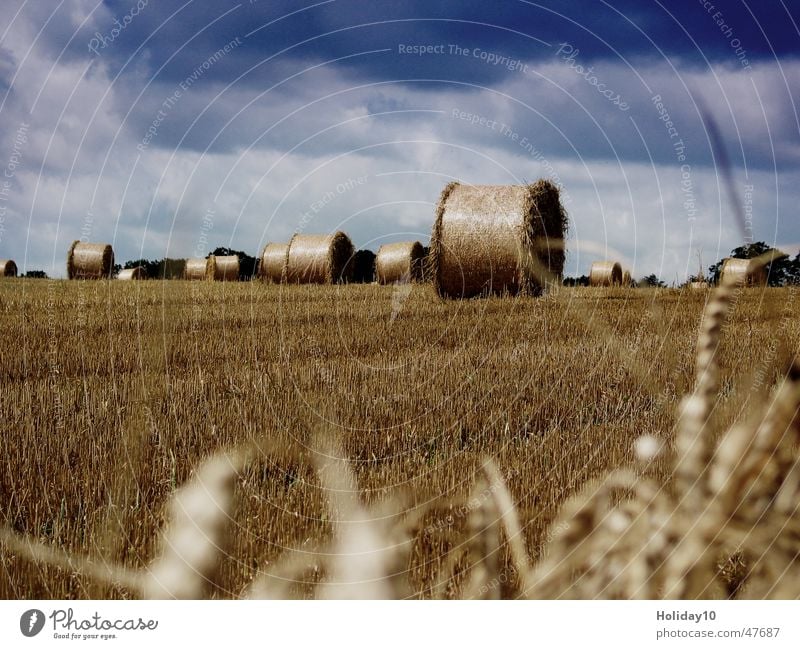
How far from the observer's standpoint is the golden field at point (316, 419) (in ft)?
5.91

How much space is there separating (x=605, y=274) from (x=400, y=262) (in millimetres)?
5934

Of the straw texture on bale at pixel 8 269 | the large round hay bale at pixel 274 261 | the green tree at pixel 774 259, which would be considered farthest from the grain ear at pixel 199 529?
the straw texture on bale at pixel 8 269

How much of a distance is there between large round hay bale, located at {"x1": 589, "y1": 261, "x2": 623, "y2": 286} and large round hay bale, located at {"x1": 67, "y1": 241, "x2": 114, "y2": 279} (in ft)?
44.5

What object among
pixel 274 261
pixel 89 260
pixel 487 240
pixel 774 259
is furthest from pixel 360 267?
pixel 774 259

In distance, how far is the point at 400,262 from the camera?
615 inches

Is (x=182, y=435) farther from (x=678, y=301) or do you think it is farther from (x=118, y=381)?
(x=678, y=301)

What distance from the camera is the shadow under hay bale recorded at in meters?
18.0

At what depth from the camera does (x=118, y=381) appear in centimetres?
427

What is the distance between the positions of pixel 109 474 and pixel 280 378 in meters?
1.71

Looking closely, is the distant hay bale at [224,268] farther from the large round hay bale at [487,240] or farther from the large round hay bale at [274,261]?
the large round hay bale at [487,240]

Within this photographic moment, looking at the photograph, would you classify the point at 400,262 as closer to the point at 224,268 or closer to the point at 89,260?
the point at 224,268

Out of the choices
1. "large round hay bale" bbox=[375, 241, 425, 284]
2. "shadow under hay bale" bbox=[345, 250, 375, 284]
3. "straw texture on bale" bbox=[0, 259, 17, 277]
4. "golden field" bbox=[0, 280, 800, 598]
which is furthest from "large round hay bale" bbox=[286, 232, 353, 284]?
"straw texture on bale" bbox=[0, 259, 17, 277]
